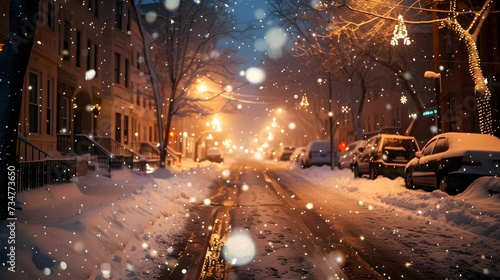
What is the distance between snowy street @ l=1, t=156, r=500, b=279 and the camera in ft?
23.4

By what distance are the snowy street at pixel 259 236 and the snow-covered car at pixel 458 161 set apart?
1.93 ft

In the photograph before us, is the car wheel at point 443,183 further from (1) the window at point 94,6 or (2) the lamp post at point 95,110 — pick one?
(1) the window at point 94,6

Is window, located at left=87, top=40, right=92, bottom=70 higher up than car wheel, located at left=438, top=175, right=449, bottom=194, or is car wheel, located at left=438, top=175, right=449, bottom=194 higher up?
window, located at left=87, top=40, right=92, bottom=70

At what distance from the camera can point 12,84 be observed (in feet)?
26.2

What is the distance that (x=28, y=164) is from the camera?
1290 cm

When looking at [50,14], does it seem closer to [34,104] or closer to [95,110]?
[34,104]

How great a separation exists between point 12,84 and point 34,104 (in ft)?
39.7

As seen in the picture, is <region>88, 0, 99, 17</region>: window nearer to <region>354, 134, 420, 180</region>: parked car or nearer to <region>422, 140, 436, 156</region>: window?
<region>354, 134, 420, 180</region>: parked car

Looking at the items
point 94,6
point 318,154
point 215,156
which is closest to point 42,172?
point 94,6

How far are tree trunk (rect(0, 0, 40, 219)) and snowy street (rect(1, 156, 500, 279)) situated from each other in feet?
2.44

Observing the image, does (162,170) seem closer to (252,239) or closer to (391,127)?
(252,239)

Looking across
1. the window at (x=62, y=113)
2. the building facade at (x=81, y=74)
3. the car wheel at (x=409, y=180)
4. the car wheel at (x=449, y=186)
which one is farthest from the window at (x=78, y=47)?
the car wheel at (x=449, y=186)

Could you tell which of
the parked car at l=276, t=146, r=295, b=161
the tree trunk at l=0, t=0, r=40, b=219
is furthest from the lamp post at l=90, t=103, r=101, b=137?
the parked car at l=276, t=146, r=295, b=161

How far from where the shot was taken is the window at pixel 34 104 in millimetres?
19188
